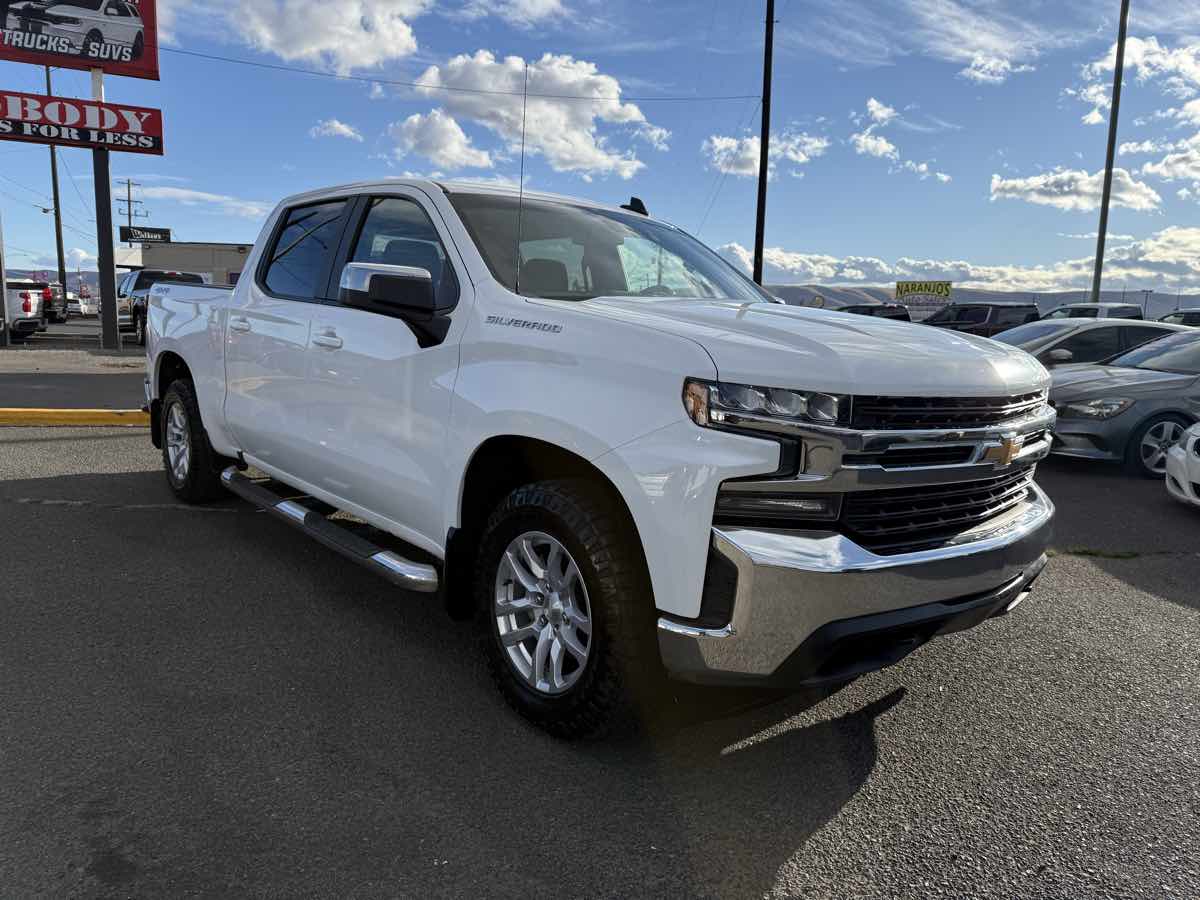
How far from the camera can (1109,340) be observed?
10.2 m

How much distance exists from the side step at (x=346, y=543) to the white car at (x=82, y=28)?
18.5m

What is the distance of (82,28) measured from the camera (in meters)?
18.6

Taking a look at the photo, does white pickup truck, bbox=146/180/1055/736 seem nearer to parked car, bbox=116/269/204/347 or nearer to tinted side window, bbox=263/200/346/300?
tinted side window, bbox=263/200/346/300

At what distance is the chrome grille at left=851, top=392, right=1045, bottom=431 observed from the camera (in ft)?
7.84

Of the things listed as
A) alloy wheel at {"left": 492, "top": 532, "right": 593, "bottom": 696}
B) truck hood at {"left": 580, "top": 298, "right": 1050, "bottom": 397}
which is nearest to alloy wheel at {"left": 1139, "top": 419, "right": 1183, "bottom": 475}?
truck hood at {"left": 580, "top": 298, "right": 1050, "bottom": 397}

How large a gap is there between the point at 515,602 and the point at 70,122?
20.8 meters

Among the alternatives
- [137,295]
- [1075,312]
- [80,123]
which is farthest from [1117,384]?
[137,295]

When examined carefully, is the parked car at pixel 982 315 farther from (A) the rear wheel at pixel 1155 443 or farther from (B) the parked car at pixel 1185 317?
(A) the rear wheel at pixel 1155 443

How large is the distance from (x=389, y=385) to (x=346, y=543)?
2.35ft

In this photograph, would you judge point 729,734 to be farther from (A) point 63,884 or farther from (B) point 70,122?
(B) point 70,122

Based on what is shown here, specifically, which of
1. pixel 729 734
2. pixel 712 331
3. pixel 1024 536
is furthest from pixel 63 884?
pixel 1024 536

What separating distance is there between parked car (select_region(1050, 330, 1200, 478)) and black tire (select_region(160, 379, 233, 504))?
690cm

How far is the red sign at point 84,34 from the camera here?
716 inches

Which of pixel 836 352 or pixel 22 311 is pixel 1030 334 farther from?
pixel 22 311
